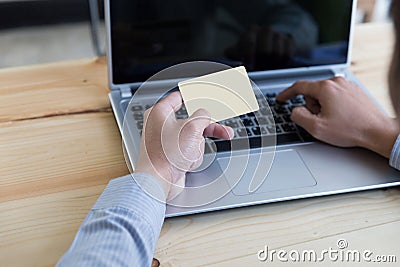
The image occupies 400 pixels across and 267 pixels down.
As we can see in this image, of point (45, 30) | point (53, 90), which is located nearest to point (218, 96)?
point (53, 90)

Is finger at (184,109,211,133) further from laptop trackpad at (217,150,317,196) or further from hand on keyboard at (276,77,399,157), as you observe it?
hand on keyboard at (276,77,399,157)

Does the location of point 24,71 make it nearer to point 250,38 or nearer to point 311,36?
point 250,38

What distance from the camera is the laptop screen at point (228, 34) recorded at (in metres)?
0.79

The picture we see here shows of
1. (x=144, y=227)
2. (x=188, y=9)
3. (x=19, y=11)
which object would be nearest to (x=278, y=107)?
(x=188, y=9)

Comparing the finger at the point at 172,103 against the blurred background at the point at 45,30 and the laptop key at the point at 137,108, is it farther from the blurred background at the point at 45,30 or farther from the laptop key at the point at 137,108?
the blurred background at the point at 45,30

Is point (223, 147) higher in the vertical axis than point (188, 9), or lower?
lower

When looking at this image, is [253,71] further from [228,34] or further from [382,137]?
[382,137]

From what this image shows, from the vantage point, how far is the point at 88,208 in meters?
0.64

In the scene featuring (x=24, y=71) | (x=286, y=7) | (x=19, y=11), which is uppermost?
(x=286, y=7)

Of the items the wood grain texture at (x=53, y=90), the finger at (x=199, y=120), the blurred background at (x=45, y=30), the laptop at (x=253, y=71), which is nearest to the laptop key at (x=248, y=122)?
the laptop at (x=253, y=71)

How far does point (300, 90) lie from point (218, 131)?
180mm

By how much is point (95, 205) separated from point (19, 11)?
1.90 m

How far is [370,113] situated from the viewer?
2.43 ft

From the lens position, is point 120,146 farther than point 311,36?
No
